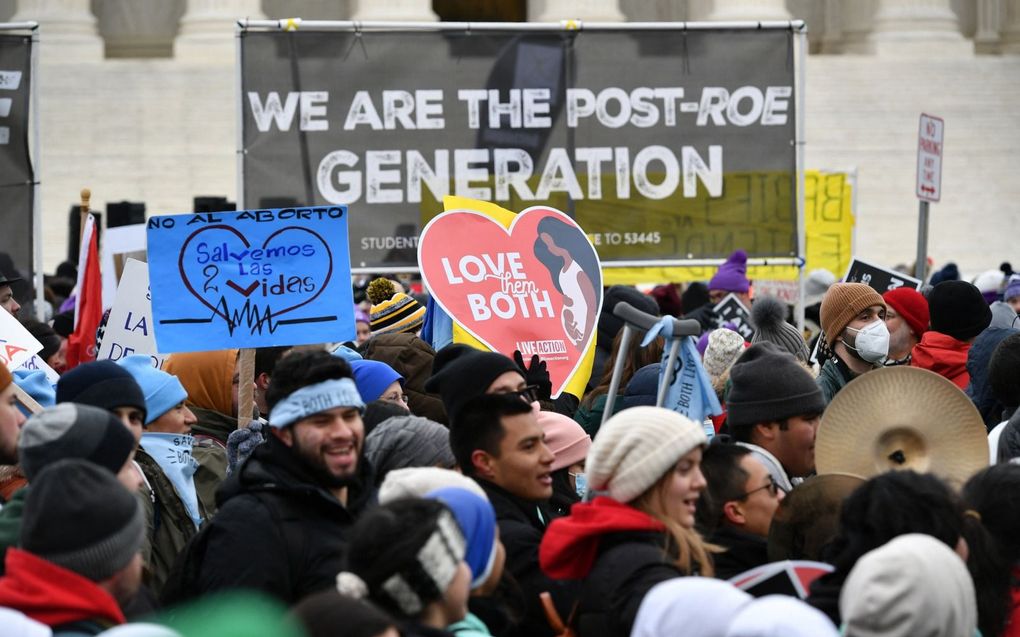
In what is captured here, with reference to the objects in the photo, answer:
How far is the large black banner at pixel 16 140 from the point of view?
10.9 metres

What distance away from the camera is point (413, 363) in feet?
24.1

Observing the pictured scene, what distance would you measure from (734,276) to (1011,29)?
71.8ft

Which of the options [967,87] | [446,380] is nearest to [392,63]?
[446,380]

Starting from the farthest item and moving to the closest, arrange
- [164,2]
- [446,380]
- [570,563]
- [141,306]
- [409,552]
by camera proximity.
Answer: [164,2]
[141,306]
[446,380]
[570,563]
[409,552]

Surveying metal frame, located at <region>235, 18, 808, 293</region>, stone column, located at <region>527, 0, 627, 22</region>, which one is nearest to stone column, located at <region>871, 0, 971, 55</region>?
stone column, located at <region>527, 0, 627, 22</region>

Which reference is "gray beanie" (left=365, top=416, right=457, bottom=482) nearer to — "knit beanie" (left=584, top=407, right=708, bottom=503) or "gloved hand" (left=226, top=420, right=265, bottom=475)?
"gloved hand" (left=226, top=420, right=265, bottom=475)

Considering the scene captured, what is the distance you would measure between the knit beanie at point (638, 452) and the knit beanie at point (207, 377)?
2474 millimetres

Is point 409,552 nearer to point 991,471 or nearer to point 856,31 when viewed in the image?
point 991,471

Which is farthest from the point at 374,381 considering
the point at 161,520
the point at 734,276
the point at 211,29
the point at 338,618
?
the point at 211,29

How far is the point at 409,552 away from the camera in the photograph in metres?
3.75

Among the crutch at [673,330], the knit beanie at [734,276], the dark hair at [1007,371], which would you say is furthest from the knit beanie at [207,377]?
the knit beanie at [734,276]

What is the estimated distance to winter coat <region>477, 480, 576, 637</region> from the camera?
186 inches

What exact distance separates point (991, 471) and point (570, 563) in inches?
44.6

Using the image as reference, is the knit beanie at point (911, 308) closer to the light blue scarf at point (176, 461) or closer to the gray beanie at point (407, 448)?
the gray beanie at point (407, 448)
